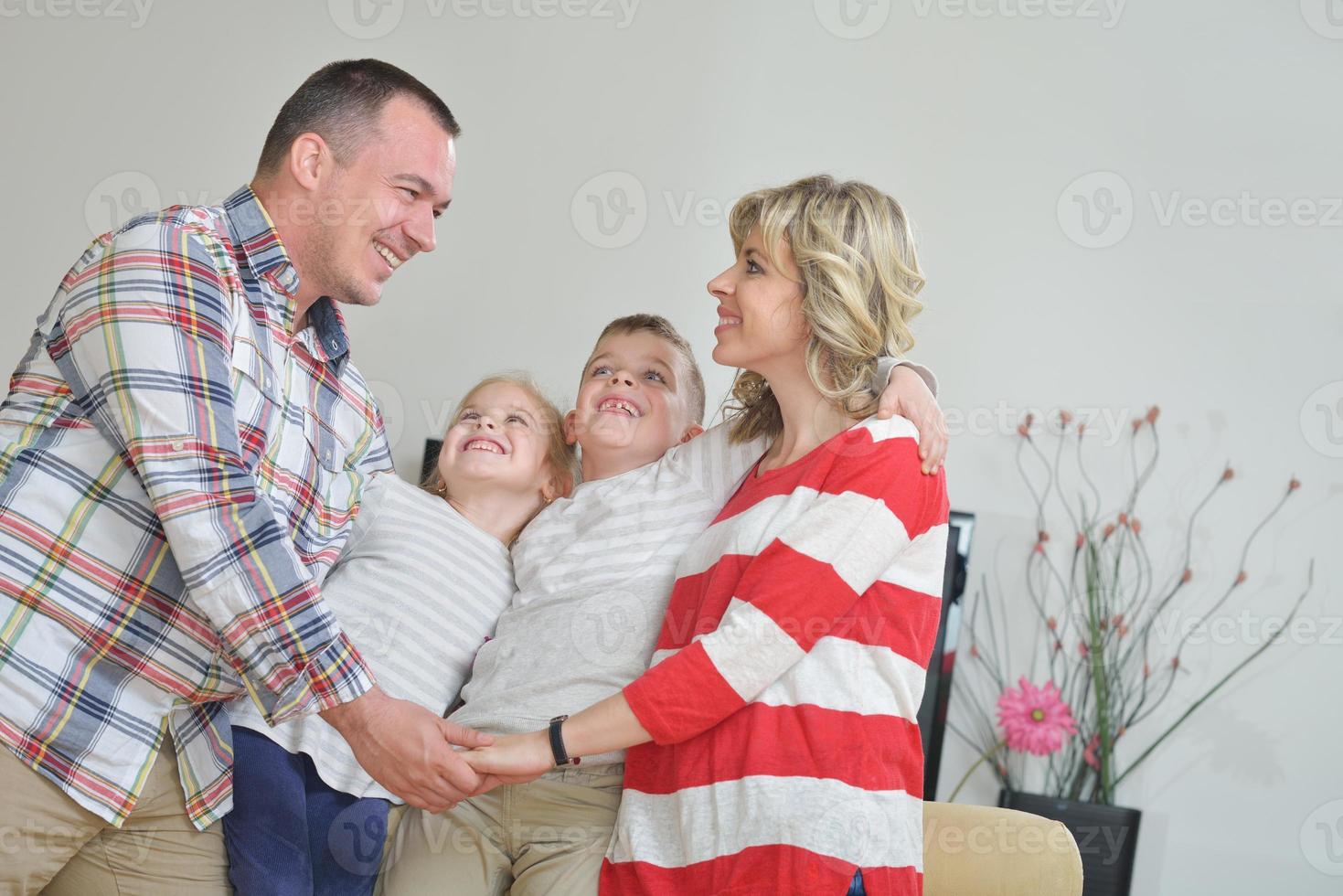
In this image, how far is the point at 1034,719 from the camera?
2498 mm

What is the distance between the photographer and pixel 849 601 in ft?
4.41

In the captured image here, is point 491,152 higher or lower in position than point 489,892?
higher

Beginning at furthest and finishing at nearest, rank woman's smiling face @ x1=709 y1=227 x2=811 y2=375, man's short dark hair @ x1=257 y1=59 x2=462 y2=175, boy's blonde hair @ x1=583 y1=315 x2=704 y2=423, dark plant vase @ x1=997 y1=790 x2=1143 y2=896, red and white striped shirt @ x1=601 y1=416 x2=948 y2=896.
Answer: dark plant vase @ x1=997 y1=790 x2=1143 y2=896 < boy's blonde hair @ x1=583 y1=315 x2=704 y2=423 < man's short dark hair @ x1=257 y1=59 x2=462 y2=175 < woman's smiling face @ x1=709 y1=227 x2=811 y2=375 < red and white striped shirt @ x1=601 y1=416 x2=948 y2=896

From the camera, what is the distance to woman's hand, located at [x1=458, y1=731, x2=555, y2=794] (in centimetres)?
137

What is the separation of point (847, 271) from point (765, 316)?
13 cm

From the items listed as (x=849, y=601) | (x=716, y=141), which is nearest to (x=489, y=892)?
(x=849, y=601)

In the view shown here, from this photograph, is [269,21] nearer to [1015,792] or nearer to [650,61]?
[650,61]

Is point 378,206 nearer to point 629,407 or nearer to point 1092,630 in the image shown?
point 629,407

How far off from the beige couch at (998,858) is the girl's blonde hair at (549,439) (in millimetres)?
799

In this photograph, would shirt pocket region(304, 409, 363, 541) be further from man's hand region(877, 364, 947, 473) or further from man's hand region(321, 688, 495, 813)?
man's hand region(877, 364, 947, 473)

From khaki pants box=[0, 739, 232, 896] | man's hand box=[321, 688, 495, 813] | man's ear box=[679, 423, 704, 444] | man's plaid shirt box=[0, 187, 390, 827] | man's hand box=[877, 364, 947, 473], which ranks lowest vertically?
khaki pants box=[0, 739, 232, 896]

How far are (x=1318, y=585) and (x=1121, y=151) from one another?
1120mm

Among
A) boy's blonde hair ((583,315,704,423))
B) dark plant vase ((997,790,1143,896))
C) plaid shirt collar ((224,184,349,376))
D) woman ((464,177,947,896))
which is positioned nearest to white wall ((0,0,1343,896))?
dark plant vase ((997,790,1143,896))

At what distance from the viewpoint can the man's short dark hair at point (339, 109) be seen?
5.46 feet
